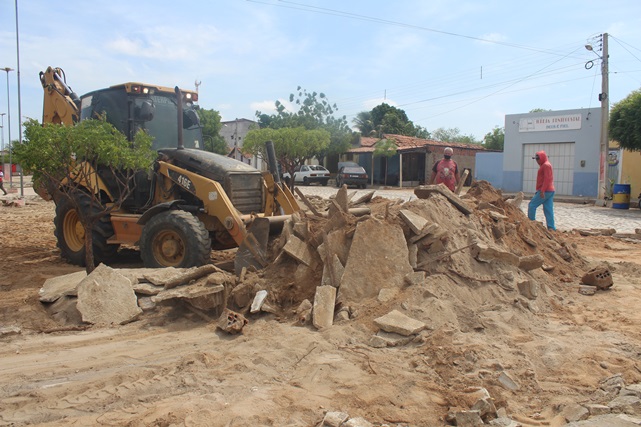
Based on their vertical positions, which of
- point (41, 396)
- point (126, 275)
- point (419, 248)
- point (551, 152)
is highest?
point (551, 152)

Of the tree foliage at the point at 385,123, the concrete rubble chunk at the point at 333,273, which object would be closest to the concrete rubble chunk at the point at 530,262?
the concrete rubble chunk at the point at 333,273

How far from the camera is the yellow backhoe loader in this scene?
738 centimetres

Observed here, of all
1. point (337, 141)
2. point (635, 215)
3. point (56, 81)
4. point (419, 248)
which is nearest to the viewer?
point (419, 248)

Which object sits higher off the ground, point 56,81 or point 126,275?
point 56,81

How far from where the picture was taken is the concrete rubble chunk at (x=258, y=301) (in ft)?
19.0

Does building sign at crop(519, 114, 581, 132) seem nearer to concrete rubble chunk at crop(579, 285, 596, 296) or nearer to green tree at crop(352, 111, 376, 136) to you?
concrete rubble chunk at crop(579, 285, 596, 296)

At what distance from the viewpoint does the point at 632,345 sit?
4.99 m

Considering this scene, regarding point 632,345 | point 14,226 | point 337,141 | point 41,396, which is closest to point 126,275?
point 41,396

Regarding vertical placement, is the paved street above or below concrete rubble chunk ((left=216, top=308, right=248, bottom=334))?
above

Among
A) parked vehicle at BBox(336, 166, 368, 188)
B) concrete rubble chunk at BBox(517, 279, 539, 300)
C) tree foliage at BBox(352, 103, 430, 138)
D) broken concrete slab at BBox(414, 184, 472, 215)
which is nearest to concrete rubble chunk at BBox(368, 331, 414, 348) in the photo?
concrete rubble chunk at BBox(517, 279, 539, 300)

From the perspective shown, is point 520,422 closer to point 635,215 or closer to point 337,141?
point 635,215

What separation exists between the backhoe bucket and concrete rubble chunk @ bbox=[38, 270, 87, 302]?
76.3 inches

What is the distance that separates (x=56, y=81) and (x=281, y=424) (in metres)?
9.23

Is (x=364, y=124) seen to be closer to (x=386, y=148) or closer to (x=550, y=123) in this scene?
(x=386, y=148)
